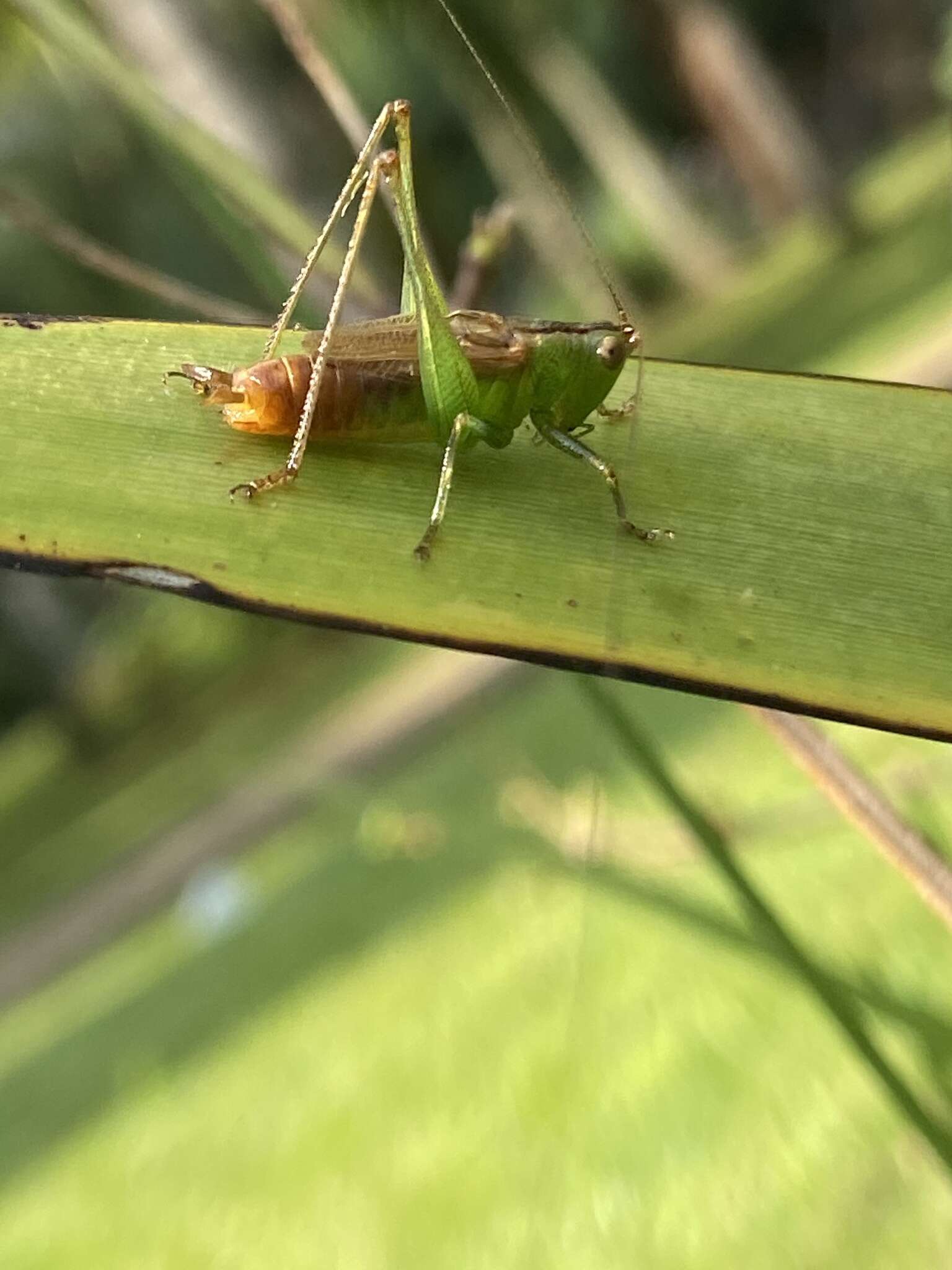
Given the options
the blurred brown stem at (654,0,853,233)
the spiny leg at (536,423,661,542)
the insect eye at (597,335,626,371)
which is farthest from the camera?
the blurred brown stem at (654,0,853,233)

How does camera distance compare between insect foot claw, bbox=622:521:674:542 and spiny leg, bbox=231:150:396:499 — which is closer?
insect foot claw, bbox=622:521:674:542

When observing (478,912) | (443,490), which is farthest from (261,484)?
(478,912)

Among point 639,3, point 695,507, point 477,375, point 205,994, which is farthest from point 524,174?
point 695,507

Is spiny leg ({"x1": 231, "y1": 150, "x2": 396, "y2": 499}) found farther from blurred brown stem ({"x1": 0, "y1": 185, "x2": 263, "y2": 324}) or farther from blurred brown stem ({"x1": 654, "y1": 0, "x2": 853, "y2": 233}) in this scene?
blurred brown stem ({"x1": 654, "y1": 0, "x2": 853, "y2": 233})

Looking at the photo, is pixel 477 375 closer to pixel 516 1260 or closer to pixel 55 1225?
pixel 516 1260

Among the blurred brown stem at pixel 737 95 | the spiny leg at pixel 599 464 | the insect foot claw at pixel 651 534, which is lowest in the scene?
the insect foot claw at pixel 651 534

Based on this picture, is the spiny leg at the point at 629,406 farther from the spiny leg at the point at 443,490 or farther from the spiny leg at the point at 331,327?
the spiny leg at the point at 331,327

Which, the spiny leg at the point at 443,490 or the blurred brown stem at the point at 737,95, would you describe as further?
the blurred brown stem at the point at 737,95

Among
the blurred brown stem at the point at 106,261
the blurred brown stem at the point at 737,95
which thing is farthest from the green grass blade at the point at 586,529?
the blurred brown stem at the point at 737,95

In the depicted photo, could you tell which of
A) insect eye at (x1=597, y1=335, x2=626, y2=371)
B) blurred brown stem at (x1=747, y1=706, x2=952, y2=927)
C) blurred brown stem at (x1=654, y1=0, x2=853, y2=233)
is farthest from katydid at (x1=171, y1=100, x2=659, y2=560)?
blurred brown stem at (x1=654, y1=0, x2=853, y2=233)
